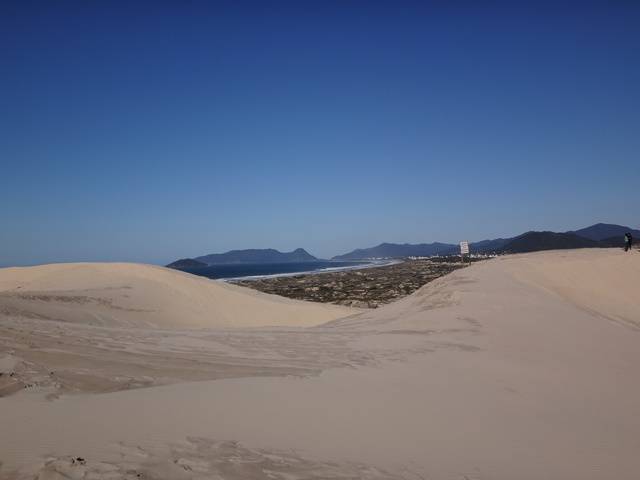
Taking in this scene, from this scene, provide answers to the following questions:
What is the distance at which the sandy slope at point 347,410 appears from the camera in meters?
2.94

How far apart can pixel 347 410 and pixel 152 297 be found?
12319 millimetres

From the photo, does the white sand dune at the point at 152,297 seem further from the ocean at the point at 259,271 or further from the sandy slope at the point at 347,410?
the ocean at the point at 259,271

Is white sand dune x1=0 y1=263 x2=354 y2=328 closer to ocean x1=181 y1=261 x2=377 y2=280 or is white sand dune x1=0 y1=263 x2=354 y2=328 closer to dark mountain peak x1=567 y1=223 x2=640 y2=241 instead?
ocean x1=181 y1=261 x2=377 y2=280

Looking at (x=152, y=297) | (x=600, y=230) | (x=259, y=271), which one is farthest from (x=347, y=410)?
(x=600, y=230)

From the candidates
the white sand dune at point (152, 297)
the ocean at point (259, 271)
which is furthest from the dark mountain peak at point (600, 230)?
the white sand dune at point (152, 297)

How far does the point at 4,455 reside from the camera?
8.61 ft

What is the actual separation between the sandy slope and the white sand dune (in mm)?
5793

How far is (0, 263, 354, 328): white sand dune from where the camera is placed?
12.5 m

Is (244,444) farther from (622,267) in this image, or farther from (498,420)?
(622,267)

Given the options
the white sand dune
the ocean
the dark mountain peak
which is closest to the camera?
the white sand dune

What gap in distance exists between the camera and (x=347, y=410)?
13.5ft

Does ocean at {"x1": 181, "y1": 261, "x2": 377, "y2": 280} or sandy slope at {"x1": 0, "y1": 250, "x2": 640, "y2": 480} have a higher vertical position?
sandy slope at {"x1": 0, "y1": 250, "x2": 640, "y2": 480}

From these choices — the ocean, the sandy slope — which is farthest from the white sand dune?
the ocean

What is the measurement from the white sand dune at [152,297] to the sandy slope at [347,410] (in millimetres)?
5793
